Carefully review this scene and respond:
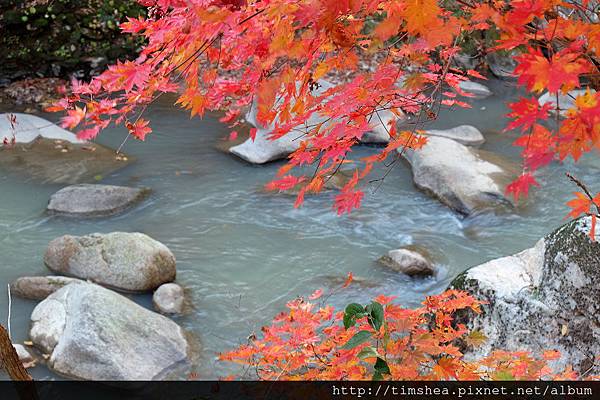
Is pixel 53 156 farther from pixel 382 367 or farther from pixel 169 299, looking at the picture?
pixel 382 367

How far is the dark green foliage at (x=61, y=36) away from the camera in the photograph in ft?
36.4

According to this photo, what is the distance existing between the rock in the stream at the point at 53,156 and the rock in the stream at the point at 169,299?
10.2ft

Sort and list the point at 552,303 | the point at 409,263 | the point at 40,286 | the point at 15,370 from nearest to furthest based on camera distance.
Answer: the point at 15,370 → the point at 552,303 → the point at 40,286 → the point at 409,263

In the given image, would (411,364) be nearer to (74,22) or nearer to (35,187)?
(35,187)

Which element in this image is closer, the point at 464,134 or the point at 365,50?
the point at 365,50

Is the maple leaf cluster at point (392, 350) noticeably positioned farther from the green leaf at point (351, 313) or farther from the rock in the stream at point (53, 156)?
the rock in the stream at point (53, 156)

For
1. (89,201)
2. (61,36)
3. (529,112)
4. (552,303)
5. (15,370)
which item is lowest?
(89,201)

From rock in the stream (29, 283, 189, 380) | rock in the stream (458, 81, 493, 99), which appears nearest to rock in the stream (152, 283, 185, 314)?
rock in the stream (29, 283, 189, 380)

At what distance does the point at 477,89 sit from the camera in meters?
12.4

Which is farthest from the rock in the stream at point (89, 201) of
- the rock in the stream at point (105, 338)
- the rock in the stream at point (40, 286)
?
the rock in the stream at point (105, 338)

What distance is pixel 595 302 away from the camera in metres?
3.65

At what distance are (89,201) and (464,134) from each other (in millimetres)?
5370

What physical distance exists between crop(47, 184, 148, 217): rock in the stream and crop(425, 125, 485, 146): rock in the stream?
448 centimetres

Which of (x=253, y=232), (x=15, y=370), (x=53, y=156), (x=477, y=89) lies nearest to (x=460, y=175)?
(x=253, y=232)
